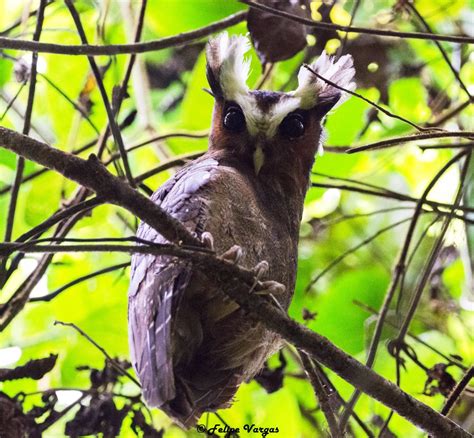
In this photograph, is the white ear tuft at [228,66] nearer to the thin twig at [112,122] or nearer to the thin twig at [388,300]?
the thin twig at [112,122]

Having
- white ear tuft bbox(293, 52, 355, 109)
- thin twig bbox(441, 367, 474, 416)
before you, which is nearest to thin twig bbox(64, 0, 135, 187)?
white ear tuft bbox(293, 52, 355, 109)

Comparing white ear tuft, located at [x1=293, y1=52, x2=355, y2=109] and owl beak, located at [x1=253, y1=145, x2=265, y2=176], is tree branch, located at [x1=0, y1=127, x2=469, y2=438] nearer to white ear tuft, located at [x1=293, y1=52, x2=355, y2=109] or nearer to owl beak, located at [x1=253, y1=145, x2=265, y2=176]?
owl beak, located at [x1=253, y1=145, x2=265, y2=176]

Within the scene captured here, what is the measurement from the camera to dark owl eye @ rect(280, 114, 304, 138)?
2.40 m

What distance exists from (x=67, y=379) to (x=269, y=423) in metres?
0.73

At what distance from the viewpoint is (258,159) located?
230 cm

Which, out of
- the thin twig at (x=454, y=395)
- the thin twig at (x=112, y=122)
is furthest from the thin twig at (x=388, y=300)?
the thin twig at (x=112, y=122)

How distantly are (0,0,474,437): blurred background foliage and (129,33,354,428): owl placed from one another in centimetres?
33

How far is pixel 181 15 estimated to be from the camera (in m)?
3.05

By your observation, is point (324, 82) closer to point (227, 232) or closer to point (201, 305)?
point (227, 232)

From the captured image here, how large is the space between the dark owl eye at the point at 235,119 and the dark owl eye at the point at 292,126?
130 millimetres

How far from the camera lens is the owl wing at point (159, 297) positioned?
1.61 meters

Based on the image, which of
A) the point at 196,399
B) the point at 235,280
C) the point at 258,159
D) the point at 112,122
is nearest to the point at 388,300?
the point at 258,159

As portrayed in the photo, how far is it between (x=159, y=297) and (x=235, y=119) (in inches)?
32.9

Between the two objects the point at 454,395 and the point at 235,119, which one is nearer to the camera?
the point at 454,395
